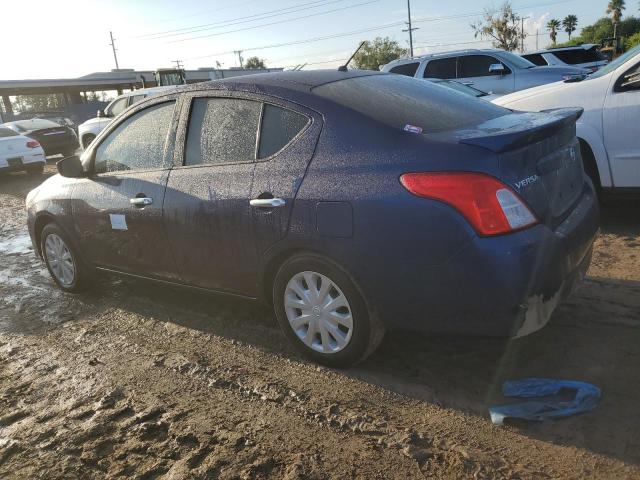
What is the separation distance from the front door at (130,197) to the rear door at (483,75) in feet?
28.2

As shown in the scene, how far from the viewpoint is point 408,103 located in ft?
10.8

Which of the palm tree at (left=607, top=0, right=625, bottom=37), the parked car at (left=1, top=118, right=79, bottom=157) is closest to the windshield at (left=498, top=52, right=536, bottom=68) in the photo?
the parked car at (left=1, top=118, right=79, bottom=157)

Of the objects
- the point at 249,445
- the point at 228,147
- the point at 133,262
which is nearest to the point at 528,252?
the point at 249,445

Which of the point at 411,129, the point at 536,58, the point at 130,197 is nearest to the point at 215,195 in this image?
the point at 130,197

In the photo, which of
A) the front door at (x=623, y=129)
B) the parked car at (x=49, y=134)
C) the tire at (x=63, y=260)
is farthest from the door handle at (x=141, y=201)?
the parked car at (x=49, y=134)

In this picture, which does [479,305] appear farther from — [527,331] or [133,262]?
[133,262]

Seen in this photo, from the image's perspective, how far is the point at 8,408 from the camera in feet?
10.5

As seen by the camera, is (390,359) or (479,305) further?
(390,359)

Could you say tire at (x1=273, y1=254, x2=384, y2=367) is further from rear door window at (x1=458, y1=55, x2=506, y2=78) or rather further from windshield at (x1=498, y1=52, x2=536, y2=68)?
rear door window at (x1=458, y1=55, x2=506, y2=78)

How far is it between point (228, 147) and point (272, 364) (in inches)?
53.9

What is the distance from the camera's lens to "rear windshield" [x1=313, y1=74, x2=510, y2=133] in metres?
3.04

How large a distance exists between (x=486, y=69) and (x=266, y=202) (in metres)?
9.78

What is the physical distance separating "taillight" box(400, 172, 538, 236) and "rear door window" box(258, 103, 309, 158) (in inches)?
37.7

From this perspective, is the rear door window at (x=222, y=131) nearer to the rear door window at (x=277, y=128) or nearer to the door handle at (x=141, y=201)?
the rear door window at (x=277, y=128)
